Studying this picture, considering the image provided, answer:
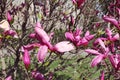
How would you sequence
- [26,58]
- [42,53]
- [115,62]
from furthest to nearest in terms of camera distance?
[115,62]
[26,58]
[42,53]

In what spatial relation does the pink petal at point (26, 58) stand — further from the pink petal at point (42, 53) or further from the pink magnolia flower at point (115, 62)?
the pink magnolia flower at point (115, 62)

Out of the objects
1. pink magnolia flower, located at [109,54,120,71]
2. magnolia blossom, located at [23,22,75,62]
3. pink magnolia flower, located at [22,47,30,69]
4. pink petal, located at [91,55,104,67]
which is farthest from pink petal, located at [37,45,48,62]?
pink magnolia flower, located at [109,54,120,71]

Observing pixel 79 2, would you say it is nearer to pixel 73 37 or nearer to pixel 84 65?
pixel 73 37

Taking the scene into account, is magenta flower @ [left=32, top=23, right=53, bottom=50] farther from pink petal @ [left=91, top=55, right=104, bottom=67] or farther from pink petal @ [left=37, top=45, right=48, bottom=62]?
pink petal @ [left=91, top=55, right=104, bottom=67]

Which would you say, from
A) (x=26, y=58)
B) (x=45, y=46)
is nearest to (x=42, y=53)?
(x=45, y=46)

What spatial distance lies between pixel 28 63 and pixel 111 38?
0.61 m

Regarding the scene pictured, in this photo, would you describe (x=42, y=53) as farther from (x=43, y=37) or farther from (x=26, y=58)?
(x=26, y=58)

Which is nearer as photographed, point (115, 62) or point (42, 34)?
point (42, 34)

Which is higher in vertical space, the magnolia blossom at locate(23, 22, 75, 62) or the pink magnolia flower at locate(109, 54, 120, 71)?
the magnolia blossom at locate(23, 22, 75, 62)

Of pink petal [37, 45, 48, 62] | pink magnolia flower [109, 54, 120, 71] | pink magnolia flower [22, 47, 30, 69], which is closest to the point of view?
pink petal [37, 45, 48, 62]

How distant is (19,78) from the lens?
15.0ft

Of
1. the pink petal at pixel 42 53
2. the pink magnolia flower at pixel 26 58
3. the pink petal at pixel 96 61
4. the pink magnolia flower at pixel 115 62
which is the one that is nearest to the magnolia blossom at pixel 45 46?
the pink petal at pixel 42 53

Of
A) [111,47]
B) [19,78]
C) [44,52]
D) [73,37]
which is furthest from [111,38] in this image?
[19,78]

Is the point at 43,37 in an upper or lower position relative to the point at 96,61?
upper
